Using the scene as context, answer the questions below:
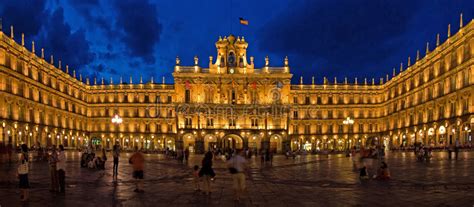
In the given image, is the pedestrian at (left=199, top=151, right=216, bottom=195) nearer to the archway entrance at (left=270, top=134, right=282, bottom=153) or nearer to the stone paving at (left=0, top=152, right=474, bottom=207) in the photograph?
the stone paving at (left=0, top=152, right=474, bottom=207)

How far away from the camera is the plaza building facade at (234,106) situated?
6725 centimetres

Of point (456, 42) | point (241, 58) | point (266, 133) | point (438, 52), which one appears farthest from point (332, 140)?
point (456, 42)

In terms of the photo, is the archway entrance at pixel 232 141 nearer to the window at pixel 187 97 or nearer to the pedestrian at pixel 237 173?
the window at pixel 187 97

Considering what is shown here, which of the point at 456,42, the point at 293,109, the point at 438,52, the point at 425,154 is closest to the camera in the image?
the point at 425,154

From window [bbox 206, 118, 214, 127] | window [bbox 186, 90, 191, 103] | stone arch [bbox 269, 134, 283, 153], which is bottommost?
stone arch [bbox 269, 134, 283, 153]

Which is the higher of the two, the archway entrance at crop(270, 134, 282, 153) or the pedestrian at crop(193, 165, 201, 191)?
the pedestrian at crop(193, 165, 201, 191)

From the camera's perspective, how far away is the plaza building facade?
221ft

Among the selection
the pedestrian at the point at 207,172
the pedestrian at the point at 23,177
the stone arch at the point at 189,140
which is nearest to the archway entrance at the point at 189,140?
the stone arch at the point at 189,140

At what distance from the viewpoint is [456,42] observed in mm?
64562

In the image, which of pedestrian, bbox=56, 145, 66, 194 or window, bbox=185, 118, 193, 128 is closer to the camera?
pedestrian, bbox=56, 145, 66, 194

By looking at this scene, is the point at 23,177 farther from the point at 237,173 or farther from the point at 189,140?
the point at 189,140

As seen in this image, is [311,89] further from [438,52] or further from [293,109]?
[438,52]

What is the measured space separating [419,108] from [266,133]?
30.7 m

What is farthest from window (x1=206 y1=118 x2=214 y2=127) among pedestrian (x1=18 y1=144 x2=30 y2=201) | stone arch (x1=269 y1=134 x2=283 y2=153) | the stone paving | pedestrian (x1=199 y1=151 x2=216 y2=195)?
pedestrian (x1=18 y1=144 x2=30 y2=201)
